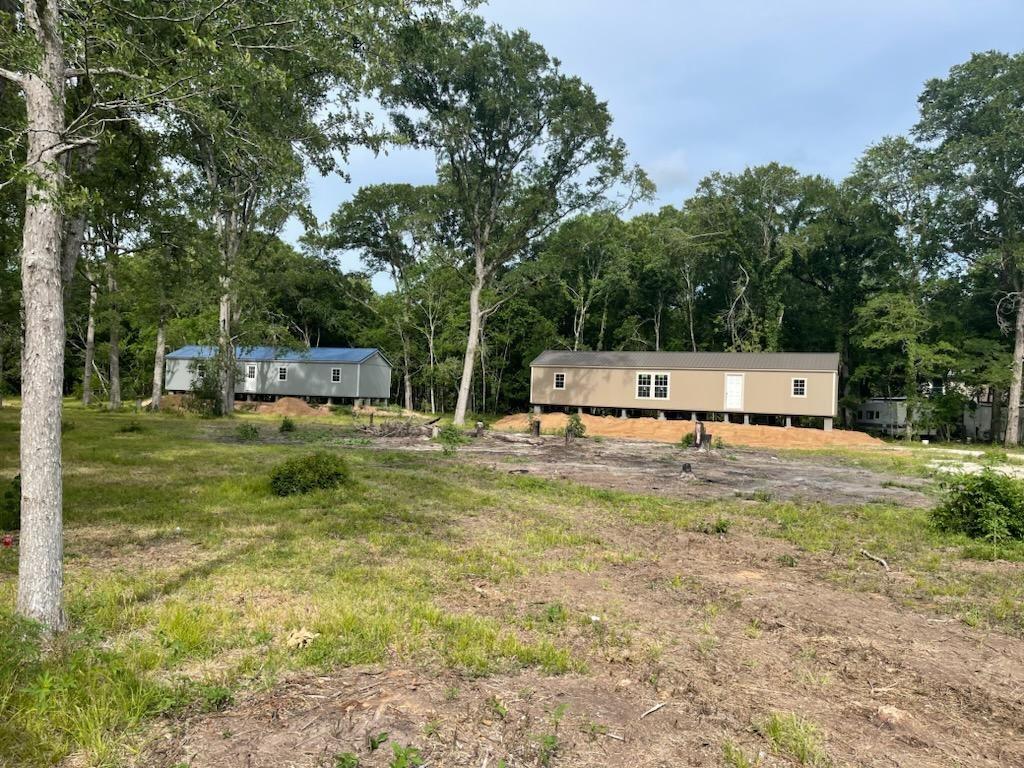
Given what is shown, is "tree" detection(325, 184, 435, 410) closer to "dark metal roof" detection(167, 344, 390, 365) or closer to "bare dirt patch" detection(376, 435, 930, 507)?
"dark metal roof" detection(167, 344, 390, 365)

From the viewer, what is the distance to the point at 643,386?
112 feet

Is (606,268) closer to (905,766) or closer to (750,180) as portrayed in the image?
(750,180)

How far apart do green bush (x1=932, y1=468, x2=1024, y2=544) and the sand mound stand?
105 feet

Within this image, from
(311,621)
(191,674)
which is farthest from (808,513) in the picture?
(191,674)

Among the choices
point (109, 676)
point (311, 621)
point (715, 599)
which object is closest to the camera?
point (109, 676)

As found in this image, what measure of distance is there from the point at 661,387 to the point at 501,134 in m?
15.6

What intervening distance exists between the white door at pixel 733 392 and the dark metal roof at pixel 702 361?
0.48 metres

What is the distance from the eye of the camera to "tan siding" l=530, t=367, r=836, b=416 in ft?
101

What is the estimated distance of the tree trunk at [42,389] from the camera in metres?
4.03

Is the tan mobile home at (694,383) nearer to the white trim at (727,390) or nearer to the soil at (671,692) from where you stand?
the white trim at (727,390)

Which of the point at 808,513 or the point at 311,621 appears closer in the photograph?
the point at 311,621

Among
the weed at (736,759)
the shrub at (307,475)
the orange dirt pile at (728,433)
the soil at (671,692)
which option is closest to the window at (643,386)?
the orange dirt pile at (728,433)

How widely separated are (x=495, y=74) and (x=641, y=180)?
9.05 meters

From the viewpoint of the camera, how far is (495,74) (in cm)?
2739
